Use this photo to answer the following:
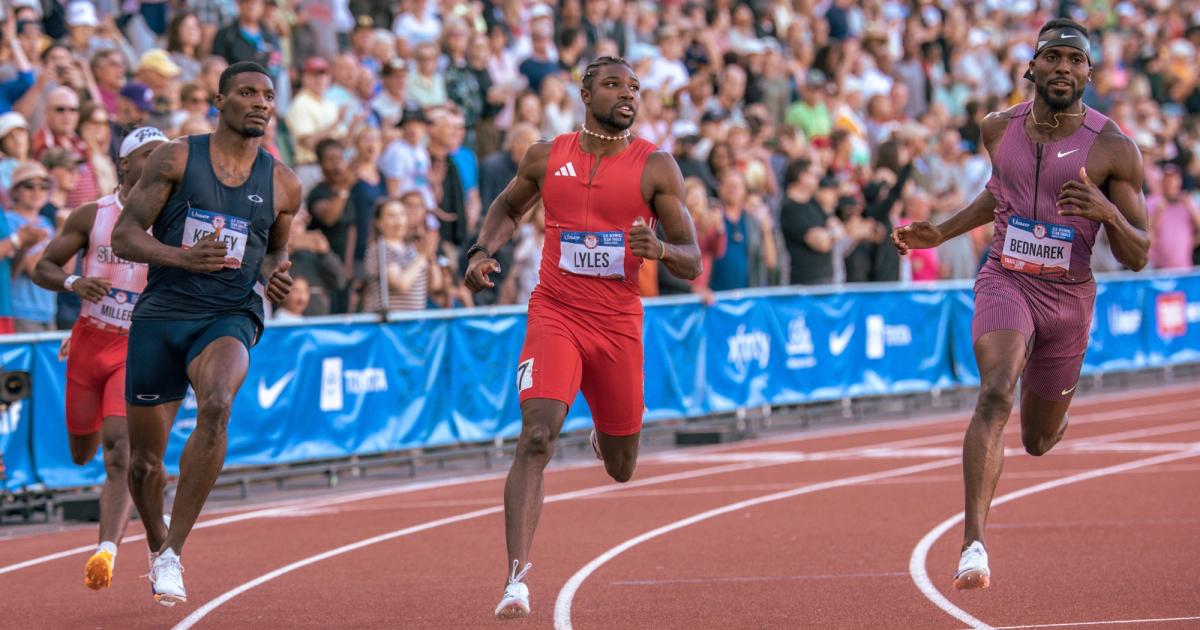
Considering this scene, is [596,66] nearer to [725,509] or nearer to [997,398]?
[997,398]

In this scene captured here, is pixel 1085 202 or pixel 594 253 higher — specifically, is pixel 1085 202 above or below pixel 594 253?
above

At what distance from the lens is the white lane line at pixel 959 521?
7.98m

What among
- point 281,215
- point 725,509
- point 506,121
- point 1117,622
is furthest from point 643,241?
point 506,121

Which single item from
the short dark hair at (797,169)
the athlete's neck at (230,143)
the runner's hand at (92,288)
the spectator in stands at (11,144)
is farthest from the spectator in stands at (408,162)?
the athlete's neck at (230,143)

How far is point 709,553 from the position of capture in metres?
10.1

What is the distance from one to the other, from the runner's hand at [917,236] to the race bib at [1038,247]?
0.34m

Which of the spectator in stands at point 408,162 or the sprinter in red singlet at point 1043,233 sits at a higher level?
the spectator in stands at point 408,162

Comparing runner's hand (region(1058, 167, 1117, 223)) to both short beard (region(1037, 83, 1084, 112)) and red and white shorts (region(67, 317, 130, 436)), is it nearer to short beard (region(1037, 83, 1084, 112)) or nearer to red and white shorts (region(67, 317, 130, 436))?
short beard (region(1037, 83, 1084, 112))

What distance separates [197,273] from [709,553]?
350 centimetres

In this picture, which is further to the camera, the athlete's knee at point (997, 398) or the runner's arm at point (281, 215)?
the runner's arm at point (281, 215)

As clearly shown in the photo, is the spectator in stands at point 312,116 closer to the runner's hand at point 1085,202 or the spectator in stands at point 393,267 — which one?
the spectator in stands at point 393,267

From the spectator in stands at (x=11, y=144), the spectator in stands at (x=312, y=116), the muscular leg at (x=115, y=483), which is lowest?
the muscular leg at (x=115, y=483)

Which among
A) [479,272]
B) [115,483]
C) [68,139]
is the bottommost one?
[115,483]

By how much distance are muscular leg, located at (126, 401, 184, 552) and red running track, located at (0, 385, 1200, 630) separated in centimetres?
45
